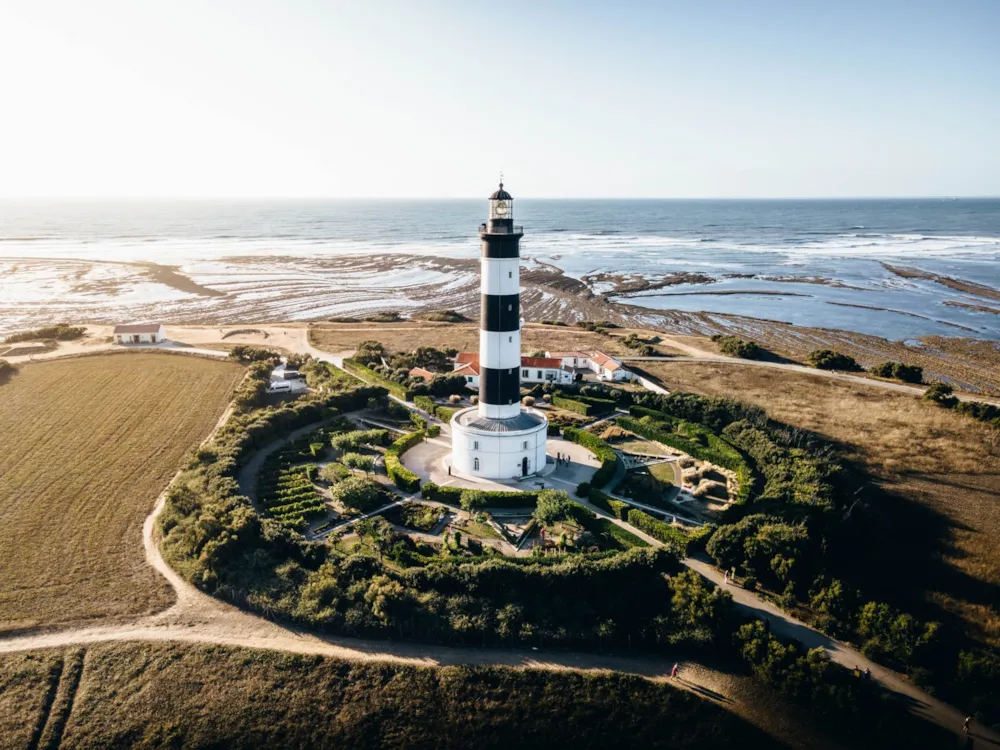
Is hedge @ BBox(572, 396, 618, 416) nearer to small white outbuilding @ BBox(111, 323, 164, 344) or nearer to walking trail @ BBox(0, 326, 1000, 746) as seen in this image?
walking trail @ BBox(0, 326, 1000, 746)

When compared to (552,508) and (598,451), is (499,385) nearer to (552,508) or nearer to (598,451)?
(552,508)

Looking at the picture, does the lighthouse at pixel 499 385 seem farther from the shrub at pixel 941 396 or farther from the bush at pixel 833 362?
the bush at pixel 833 362

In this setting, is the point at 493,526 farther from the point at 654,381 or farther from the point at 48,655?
the point at 654,381

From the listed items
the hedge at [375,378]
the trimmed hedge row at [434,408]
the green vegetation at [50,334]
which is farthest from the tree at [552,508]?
the green vegetation at [50,334]

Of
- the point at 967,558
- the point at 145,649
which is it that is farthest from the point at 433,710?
the point at 967,558

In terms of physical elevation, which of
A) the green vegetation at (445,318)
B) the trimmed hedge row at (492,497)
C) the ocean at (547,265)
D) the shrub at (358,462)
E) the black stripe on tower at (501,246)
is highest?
the black stripe on tower at (501,246)

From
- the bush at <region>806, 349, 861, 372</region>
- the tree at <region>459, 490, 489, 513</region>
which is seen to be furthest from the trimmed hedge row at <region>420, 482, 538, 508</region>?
the bush at <region>806, 349, 861, 372</region>

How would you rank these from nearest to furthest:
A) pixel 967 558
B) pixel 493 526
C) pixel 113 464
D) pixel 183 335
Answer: pixel 967 558, pixel 493 526, pixel 113 464, pixel 183 335
